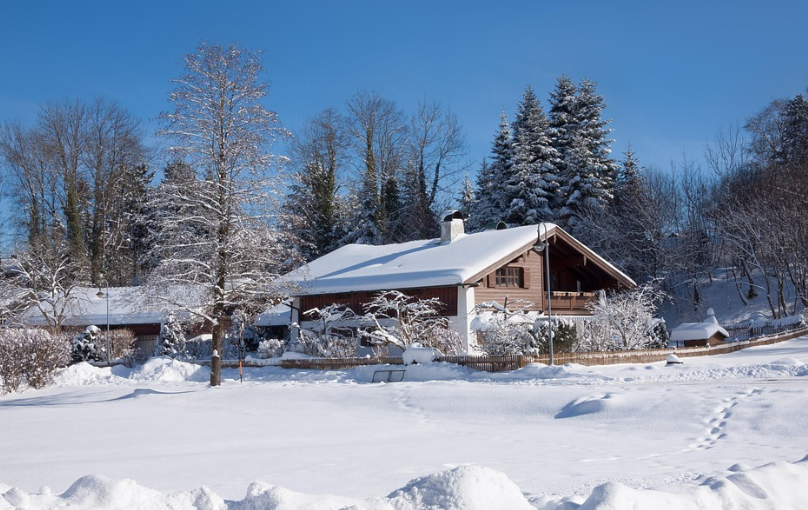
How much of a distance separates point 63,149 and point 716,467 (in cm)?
5514

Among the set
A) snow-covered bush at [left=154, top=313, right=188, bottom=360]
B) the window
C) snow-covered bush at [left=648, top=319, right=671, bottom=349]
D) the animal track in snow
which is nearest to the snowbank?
the animal track in snow

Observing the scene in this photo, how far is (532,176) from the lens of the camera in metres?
51.5

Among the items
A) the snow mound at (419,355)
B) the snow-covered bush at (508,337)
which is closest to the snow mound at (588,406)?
the snow-covered bush at (508,337)

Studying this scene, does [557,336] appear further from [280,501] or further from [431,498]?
[280,501]

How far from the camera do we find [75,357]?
3669 centimetres

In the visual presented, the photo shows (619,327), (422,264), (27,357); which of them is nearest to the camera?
(27,357)

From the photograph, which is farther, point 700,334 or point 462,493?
point 700,334

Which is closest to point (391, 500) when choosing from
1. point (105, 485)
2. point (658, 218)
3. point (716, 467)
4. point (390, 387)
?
point (105, 485)

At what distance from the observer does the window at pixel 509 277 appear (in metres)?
33.2

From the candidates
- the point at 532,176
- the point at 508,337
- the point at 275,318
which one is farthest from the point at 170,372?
the point at 532,176

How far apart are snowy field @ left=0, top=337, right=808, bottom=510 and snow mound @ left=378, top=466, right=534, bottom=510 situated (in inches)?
0.5

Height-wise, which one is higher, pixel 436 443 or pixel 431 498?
pixel 431 498

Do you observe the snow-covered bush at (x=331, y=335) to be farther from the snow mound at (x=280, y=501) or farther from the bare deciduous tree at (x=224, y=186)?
the snow mound at (x=280, y=501)

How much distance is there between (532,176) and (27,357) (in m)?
34.6
